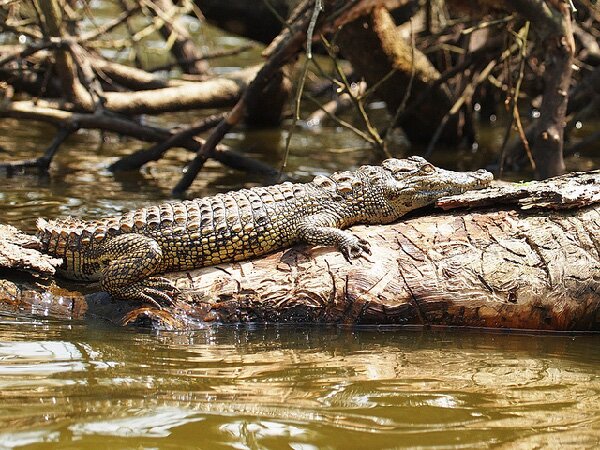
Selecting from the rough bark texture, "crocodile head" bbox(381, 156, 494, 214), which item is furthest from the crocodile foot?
the rough bark texture

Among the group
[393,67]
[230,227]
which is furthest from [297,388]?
[393,67]

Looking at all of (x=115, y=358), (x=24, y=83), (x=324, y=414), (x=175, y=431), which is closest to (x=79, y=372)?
(x=115, y=358)

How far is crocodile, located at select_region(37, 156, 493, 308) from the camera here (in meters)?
5.38

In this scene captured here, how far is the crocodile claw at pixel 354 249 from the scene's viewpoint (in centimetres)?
537

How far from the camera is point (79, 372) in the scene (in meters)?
4.26

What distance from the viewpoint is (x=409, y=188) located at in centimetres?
577

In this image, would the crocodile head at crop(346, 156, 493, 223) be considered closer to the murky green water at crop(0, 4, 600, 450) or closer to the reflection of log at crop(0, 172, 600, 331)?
the reflection of log at crop(0, 172, 600, 331)

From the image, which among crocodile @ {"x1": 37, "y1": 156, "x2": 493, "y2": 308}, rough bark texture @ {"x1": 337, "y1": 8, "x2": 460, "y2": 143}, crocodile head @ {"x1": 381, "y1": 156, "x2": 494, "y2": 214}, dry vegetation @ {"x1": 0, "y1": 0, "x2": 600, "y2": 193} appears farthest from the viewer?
rough bark texture @ {"x1": 337, "y1": 8, "x2": 460, "y2": 143}

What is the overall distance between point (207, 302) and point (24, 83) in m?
6.17

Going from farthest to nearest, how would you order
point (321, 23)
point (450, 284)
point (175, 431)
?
point (321, 23), point (450, 284), point (175, 431)

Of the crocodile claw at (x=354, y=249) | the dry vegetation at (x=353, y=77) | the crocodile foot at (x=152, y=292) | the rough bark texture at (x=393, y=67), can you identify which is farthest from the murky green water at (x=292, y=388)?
the rough bark texture at (x=393, y=67)

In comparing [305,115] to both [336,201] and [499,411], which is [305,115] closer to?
[336,201]

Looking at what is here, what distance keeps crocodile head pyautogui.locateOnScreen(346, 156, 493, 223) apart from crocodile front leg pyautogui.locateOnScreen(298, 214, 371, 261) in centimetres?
30

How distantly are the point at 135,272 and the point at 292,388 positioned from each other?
5.19ft
